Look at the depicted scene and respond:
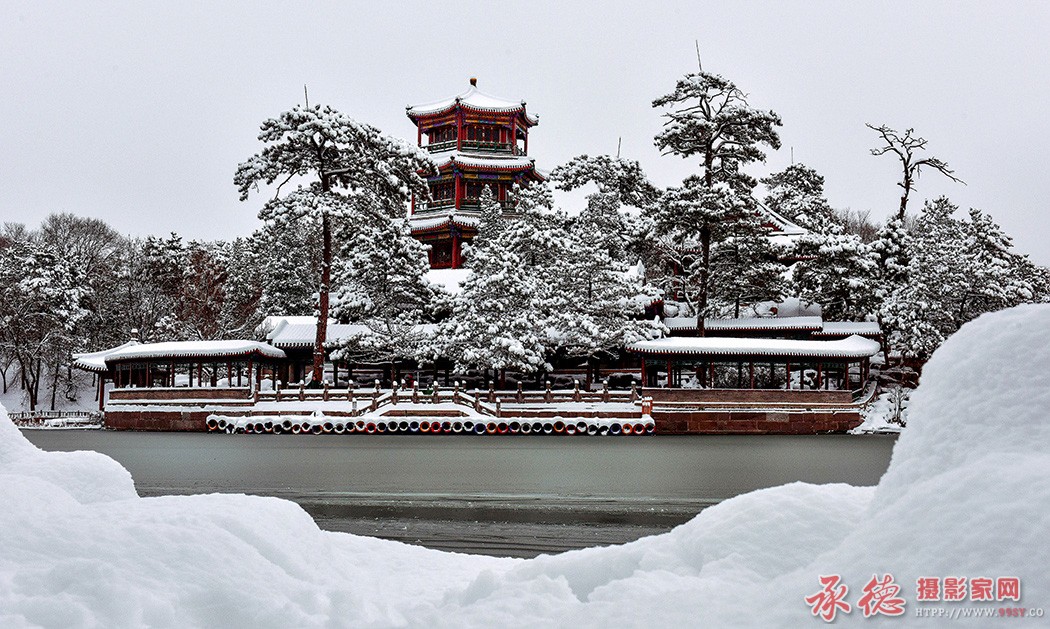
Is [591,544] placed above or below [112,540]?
below

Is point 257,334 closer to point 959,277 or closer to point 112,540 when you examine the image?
point 959,277

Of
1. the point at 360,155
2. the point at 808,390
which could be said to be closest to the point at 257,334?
the point at 360,155

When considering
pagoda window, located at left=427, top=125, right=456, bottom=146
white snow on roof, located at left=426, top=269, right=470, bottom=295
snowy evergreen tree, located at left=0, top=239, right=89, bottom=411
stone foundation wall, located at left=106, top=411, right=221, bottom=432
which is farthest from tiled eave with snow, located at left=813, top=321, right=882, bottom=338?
snowy evergreen tree, located at left=0, top=239, right=89, bottom=411

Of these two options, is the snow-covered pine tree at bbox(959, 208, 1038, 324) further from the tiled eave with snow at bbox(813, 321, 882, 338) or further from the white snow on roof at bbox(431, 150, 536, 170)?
the white snow on roof at bbox(431, 150, 536, 170)

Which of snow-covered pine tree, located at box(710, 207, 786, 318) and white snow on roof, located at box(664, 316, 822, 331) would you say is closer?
snow-covered pine tree, located at box(710, 207, 786, 318)

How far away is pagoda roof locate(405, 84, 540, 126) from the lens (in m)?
40.3

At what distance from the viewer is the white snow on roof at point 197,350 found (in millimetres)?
28750

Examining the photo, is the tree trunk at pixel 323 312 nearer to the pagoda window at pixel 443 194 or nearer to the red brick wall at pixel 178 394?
A: the red brick wall at pixel 178 394

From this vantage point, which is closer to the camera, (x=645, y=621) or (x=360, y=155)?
(x=645, y=621)

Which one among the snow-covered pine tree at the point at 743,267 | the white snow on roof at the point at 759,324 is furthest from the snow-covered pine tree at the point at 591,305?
the white snow on roof at the point at 759,324

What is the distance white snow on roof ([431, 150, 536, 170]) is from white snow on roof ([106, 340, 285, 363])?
12.9 metres

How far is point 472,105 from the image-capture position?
1590 inches

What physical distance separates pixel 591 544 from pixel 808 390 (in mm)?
21811

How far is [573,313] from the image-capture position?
28109mm
